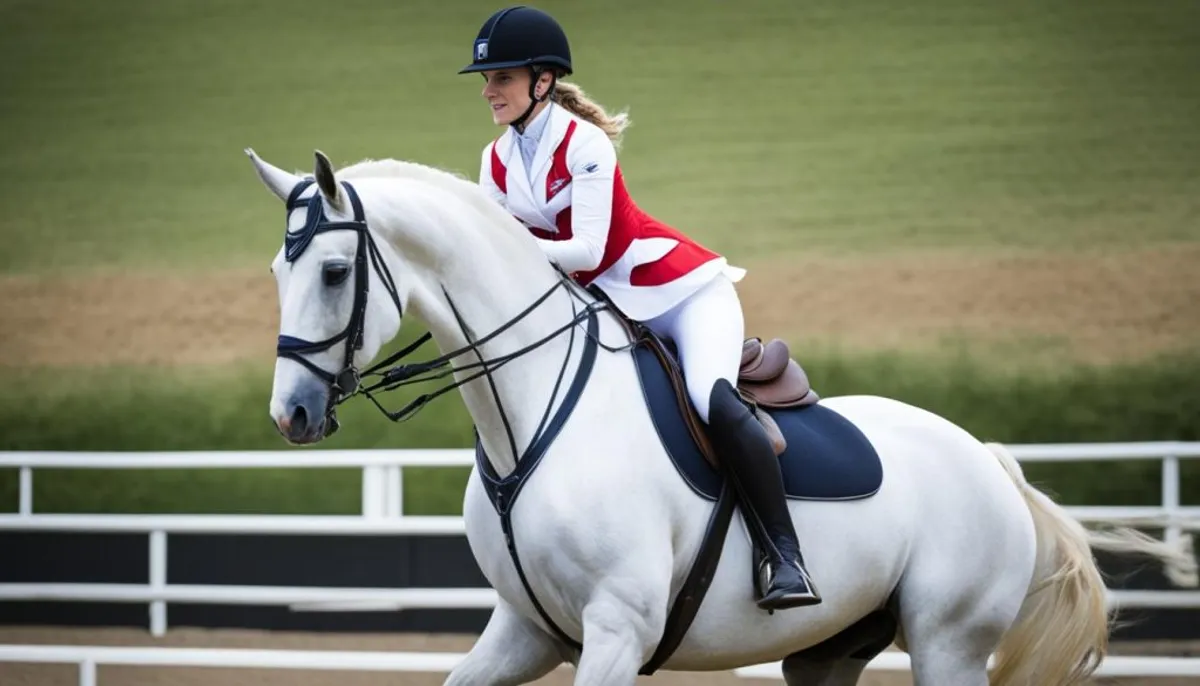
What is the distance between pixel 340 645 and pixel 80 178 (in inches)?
130

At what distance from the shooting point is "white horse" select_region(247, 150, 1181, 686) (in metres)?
2.51

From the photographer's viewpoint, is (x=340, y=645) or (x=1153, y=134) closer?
(x=340, y=645)

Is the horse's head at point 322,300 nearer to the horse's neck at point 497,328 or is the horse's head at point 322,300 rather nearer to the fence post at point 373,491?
the horse's neck at point 497,328

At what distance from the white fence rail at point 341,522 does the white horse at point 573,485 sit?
1.59 metres

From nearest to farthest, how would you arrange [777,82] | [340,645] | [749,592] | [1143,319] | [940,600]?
[749,592] → [940,600] → [340,645] → [1143,319] → [777,82]

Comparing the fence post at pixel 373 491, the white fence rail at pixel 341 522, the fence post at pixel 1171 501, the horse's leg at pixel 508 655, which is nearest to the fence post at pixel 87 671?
the white fence rail at pixel 341 522

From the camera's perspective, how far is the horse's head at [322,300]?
96.1 inches

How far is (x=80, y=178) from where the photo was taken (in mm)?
7766

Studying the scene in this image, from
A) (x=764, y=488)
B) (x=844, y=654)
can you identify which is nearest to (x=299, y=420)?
(x=764, y=488)

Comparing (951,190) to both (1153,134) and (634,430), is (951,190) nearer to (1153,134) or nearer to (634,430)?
(1153,134)

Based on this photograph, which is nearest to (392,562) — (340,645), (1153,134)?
(340,645)

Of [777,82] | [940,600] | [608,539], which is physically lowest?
[940,600]

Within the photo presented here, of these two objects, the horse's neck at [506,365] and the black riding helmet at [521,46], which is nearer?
the horse's neck at [506,365]

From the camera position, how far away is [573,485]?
266cm
